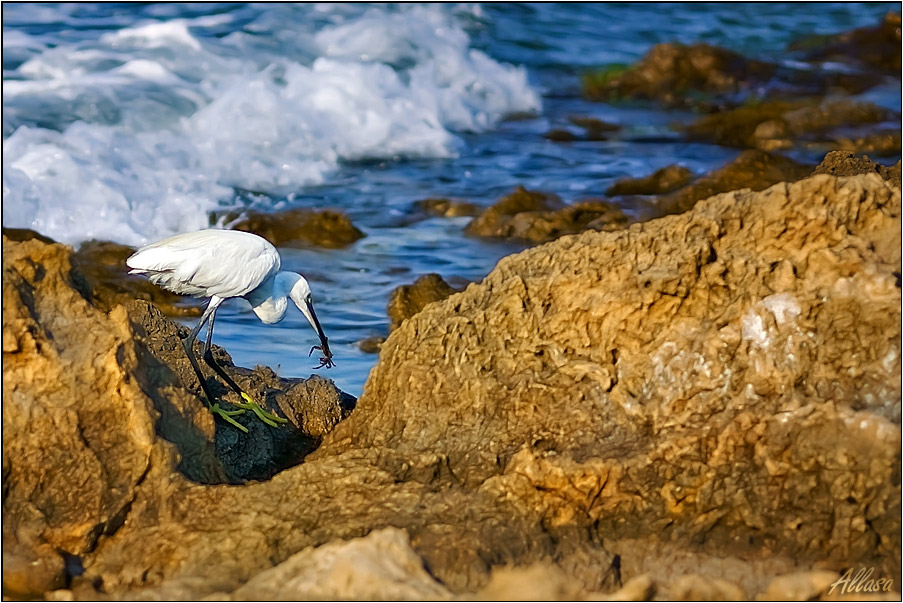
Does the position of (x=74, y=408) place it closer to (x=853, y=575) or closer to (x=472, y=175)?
(x=853, y=575)

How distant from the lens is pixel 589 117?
15.6 m

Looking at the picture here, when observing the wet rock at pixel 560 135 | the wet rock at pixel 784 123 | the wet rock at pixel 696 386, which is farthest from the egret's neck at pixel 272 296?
the wet rock at pixel 784 123

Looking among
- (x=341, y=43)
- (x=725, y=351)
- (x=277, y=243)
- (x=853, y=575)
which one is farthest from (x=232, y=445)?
(x=341, y=43)

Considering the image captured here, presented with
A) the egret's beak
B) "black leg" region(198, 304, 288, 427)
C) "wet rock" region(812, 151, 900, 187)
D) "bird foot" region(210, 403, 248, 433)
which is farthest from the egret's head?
"wet rock" region(812, 151, 900, 187)

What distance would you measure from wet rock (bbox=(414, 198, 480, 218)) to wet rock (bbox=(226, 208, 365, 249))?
3.18 ft

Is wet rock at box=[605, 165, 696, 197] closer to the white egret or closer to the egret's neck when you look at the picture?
the egret's neck

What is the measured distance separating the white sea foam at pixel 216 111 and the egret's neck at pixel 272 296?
12.9 ft

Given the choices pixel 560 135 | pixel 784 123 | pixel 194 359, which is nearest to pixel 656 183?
pixel 560 135

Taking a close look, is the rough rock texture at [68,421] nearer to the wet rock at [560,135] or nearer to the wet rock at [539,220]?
the wet rock at [539,220]

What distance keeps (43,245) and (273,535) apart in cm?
133

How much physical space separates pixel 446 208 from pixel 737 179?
2.95 metres

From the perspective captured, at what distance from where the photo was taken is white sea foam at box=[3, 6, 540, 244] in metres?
10.6

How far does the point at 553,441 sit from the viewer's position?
3.77 m

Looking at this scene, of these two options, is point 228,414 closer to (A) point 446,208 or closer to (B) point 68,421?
(B) point 68,421
